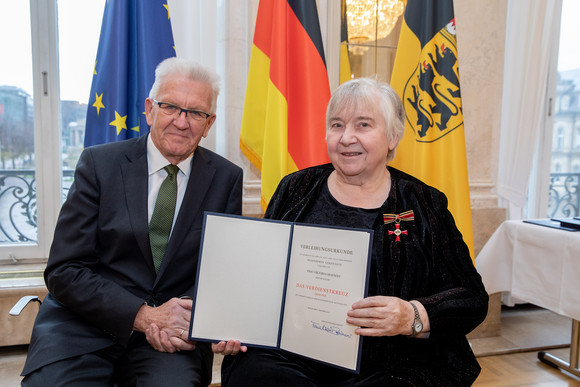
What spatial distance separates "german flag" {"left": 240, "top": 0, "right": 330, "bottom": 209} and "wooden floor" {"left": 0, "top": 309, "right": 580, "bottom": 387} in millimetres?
1474

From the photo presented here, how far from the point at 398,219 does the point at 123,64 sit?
1870mm

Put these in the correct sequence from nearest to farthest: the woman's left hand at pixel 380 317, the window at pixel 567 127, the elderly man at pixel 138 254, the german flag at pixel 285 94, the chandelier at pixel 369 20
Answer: the woman's left hand at pixel 380 317 → the elderly man at pixel 138 254 → the german flag at pixel 285 94 → the chandelier at pixel 369 20 → the window at pixel 567 127

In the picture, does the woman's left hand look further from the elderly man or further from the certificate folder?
the elderly man

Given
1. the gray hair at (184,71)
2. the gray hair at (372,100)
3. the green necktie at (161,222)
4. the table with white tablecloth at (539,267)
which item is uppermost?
the gray hair at (184,71)

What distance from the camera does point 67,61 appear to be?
10.9ft

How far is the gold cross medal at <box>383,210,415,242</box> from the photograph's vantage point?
5.70 ft

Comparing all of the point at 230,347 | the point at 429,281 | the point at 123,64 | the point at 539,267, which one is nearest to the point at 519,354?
the point at 539,267

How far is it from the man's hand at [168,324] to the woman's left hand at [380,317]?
0.63m

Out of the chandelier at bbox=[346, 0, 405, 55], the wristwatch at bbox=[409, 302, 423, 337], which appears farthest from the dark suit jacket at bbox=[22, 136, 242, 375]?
the chandelier at bbox=[346, 0, 405, 55]

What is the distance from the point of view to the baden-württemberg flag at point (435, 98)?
2809 millimetres

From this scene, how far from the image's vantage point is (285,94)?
2.74 m

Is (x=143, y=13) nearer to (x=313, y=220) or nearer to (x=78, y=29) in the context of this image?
(x=78, y=29)

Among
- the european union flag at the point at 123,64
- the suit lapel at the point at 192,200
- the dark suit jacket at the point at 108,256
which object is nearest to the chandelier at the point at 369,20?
the european union flag at the point at 123,64
